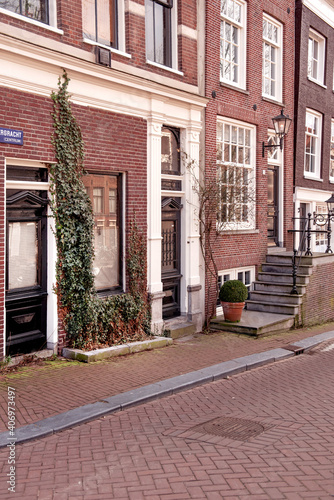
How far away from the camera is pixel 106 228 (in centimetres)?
1033

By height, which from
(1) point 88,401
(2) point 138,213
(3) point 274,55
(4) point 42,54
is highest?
(3) point 274,55

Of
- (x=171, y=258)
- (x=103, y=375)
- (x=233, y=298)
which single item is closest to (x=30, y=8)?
(x=171, y=258)

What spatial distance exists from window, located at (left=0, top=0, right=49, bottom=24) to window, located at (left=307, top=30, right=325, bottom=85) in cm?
1122

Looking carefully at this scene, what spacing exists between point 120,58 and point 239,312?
18.8 ft

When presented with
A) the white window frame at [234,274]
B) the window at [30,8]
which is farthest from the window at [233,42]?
the window at [30,8]

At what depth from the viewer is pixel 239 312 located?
1224cm

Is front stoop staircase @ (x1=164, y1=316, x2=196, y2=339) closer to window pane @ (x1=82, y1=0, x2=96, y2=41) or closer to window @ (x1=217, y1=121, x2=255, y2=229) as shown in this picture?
window @ (x1=217, y1=121, x2=255, y2=229)

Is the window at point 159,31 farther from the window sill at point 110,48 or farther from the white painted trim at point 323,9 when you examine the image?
the white painted trim at point 323,9

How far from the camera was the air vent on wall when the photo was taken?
959 centimetres

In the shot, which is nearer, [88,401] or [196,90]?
[88,401]

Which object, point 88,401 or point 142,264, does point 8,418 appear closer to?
point 88,401

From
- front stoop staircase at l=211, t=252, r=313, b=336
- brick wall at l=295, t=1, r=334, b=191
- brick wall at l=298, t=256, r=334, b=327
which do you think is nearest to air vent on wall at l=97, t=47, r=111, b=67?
front stoop staircase at l=211, t=252, r=313, b=336

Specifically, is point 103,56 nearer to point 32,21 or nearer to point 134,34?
point 134,34

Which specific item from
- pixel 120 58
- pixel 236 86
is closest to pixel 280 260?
pixel 236 86
